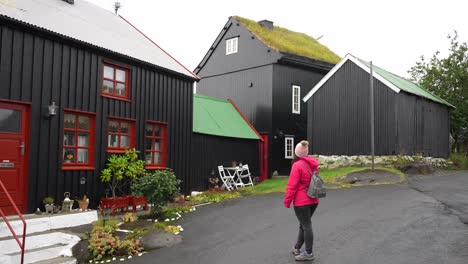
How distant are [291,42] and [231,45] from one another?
374 centimetres

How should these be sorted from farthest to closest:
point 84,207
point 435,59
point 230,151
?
point 435,59
point 230,151
point 84,207

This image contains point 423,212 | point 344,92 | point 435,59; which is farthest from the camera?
point 435,59

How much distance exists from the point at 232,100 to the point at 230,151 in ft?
23.5

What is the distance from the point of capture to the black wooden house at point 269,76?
24.2 metres

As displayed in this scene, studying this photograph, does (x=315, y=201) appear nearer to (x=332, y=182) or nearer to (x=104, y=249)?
(x=104, y=249)

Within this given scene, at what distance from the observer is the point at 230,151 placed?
65.0 feet

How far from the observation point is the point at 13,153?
10.4m

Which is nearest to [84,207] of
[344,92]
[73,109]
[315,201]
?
[73,109]

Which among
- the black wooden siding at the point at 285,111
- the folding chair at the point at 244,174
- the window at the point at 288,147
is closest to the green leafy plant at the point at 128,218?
the folding chair at the point at 244,174

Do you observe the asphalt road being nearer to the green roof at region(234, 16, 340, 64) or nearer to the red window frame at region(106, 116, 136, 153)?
the red window frame at region(106, 116, 136, 153)

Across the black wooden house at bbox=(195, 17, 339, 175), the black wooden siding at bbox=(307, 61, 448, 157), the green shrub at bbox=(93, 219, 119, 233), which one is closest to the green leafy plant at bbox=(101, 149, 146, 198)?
the green shrub at bbox=(93, 219, 119, 233)

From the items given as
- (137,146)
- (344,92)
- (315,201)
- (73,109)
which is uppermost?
(344,92)

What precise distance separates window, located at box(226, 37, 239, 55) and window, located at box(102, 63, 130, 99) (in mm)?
13267

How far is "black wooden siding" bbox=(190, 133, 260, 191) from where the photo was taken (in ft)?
57.5
